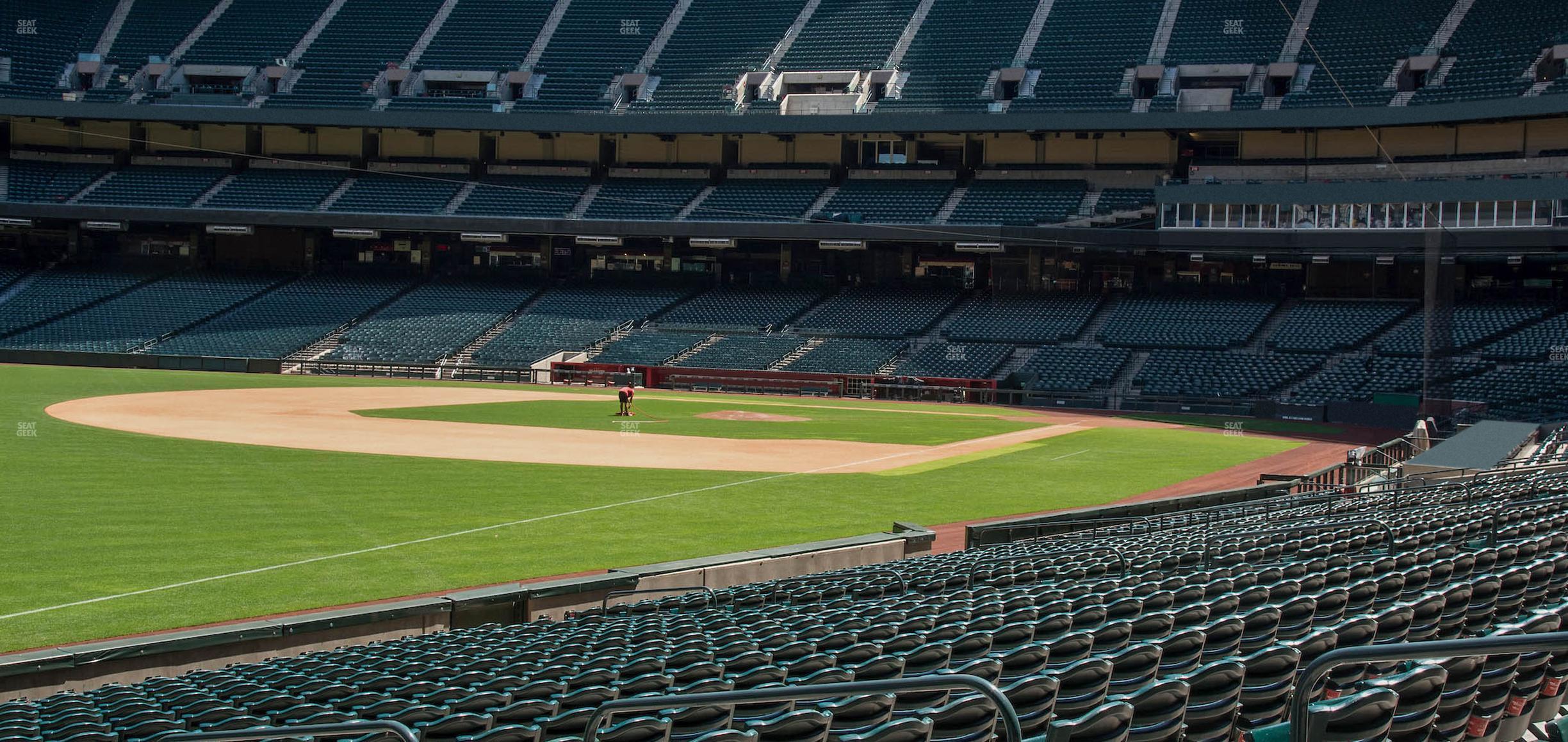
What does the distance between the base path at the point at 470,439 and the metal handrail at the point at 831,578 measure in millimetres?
13802

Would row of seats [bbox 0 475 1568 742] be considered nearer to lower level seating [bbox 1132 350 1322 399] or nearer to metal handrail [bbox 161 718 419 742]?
metal handrail [bbox 161 718 419 742]

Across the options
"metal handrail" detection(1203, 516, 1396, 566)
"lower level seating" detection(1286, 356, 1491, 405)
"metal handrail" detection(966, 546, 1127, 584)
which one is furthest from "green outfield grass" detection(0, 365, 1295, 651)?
"lower level seating" detection(1286, 356, 1491, 405)

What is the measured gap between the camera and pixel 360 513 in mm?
23250

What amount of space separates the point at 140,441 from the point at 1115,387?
37.5m

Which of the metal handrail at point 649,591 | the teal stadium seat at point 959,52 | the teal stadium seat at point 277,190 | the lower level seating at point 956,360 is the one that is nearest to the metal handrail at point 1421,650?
the metal handrail at point 649,591

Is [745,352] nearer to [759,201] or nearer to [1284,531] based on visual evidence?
[759,201]

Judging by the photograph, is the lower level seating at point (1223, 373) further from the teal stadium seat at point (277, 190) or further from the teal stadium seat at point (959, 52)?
the teal stadium seat at point (277, 190)

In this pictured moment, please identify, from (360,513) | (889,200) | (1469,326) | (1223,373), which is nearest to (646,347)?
(889,200)

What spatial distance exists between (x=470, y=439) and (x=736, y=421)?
10.8 meters

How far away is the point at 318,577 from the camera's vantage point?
17.9m

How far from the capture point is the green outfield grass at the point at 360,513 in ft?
55.8

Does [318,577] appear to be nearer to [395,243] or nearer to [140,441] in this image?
[140,441]

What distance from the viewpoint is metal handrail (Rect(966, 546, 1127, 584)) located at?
14.5 m

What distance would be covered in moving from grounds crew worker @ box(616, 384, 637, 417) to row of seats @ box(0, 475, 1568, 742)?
27.0 meters
